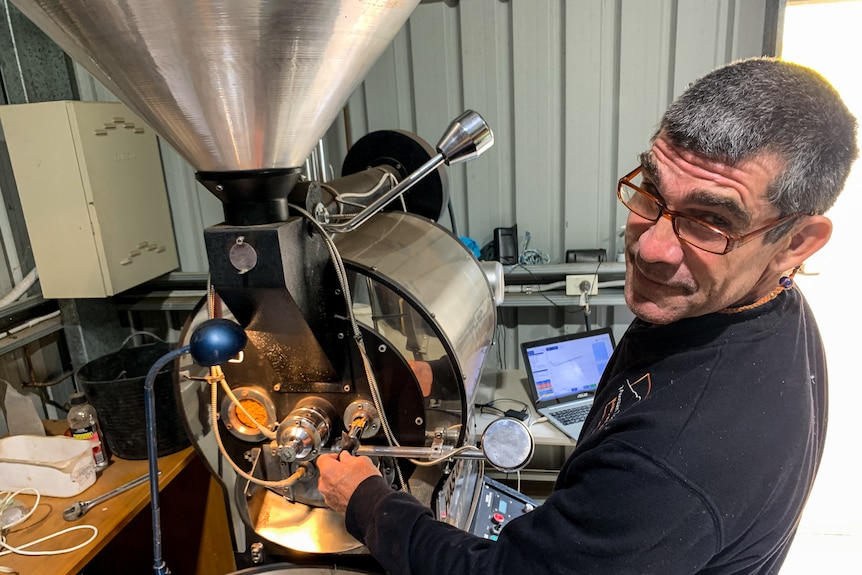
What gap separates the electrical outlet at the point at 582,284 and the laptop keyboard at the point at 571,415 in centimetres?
36

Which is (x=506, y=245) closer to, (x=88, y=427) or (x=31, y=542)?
(x=88, y=427)

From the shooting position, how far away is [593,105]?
1.80m

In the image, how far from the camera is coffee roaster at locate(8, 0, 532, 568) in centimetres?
62

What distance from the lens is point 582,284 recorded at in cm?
182

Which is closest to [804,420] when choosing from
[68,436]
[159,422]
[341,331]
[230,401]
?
[341,331]

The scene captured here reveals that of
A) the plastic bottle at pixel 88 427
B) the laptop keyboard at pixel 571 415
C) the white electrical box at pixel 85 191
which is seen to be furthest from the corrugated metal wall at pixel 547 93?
the plastic bottle at pixel 88 427

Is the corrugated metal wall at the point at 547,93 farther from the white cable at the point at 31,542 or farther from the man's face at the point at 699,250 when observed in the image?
the man's face at the point at 699,250

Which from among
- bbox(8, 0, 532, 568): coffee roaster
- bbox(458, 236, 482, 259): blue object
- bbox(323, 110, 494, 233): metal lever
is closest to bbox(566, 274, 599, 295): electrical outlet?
bbox(458, 236, 482, 259): blue object

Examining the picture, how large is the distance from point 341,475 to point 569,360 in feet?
3.73

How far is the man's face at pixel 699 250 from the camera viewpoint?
61 centimetres

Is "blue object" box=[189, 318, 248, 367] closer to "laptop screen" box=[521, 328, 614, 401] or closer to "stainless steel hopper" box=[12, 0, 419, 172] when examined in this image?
"stainless steel hopper" box=[12, 0, 419, 172]

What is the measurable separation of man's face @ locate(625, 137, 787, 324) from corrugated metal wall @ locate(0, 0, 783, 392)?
1194mm

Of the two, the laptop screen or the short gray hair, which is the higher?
the short gray hair

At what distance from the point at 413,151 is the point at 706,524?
1030mm
